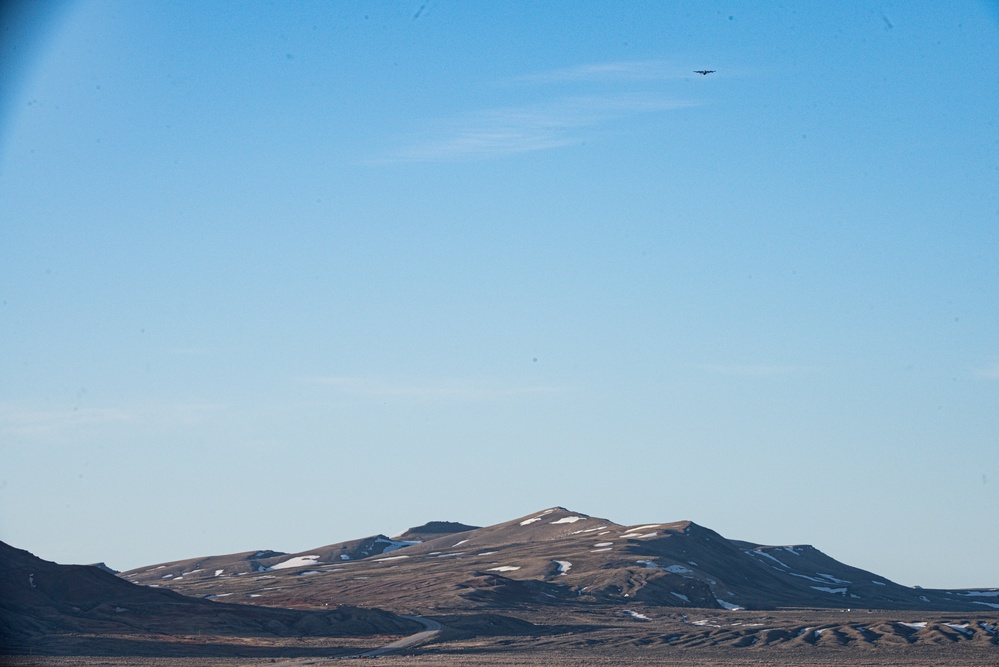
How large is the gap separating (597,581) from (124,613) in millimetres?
60218

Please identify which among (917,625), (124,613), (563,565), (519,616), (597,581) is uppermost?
(563,565)

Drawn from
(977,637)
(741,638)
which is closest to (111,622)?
(741,638)

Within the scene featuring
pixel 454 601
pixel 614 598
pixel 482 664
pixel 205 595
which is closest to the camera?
pixel 482 664

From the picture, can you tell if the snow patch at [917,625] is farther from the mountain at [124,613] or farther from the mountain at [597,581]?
the mountain at [124,613]

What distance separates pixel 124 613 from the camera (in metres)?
104

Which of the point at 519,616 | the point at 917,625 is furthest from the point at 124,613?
the point at 917,625

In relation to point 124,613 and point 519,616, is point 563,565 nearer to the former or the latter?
point 519,616

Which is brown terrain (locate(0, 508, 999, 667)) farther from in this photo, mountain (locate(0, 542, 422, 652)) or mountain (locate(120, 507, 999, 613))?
mountain (locate(120, 507, 999, 613))

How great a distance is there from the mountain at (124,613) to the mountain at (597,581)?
14.3 metres

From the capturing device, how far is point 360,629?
102 meters

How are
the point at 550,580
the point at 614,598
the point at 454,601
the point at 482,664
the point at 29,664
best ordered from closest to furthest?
the point at 29,664, the point at 482,664, the point at 454,601, the point at 614,598, the point at 550,580

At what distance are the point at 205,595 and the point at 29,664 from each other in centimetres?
9289

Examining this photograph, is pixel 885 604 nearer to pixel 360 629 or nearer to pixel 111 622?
pixel 360 629

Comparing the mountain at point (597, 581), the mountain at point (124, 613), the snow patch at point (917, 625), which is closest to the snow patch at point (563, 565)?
the mountain at point (597, 581)
